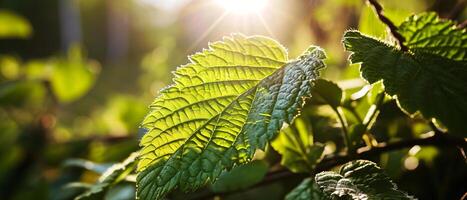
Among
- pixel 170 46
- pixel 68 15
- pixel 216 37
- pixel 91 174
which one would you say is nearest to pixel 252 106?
pixel 91 174

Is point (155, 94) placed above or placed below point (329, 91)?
above

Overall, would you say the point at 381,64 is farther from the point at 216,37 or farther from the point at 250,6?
the point at 216,37

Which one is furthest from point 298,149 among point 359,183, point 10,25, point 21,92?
point 10,25

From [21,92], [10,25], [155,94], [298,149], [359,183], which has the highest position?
[10,25]

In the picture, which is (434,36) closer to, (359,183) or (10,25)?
(359,183)

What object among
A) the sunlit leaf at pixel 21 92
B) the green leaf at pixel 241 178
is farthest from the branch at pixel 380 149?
the sunlit leaf at pixel 21 92
